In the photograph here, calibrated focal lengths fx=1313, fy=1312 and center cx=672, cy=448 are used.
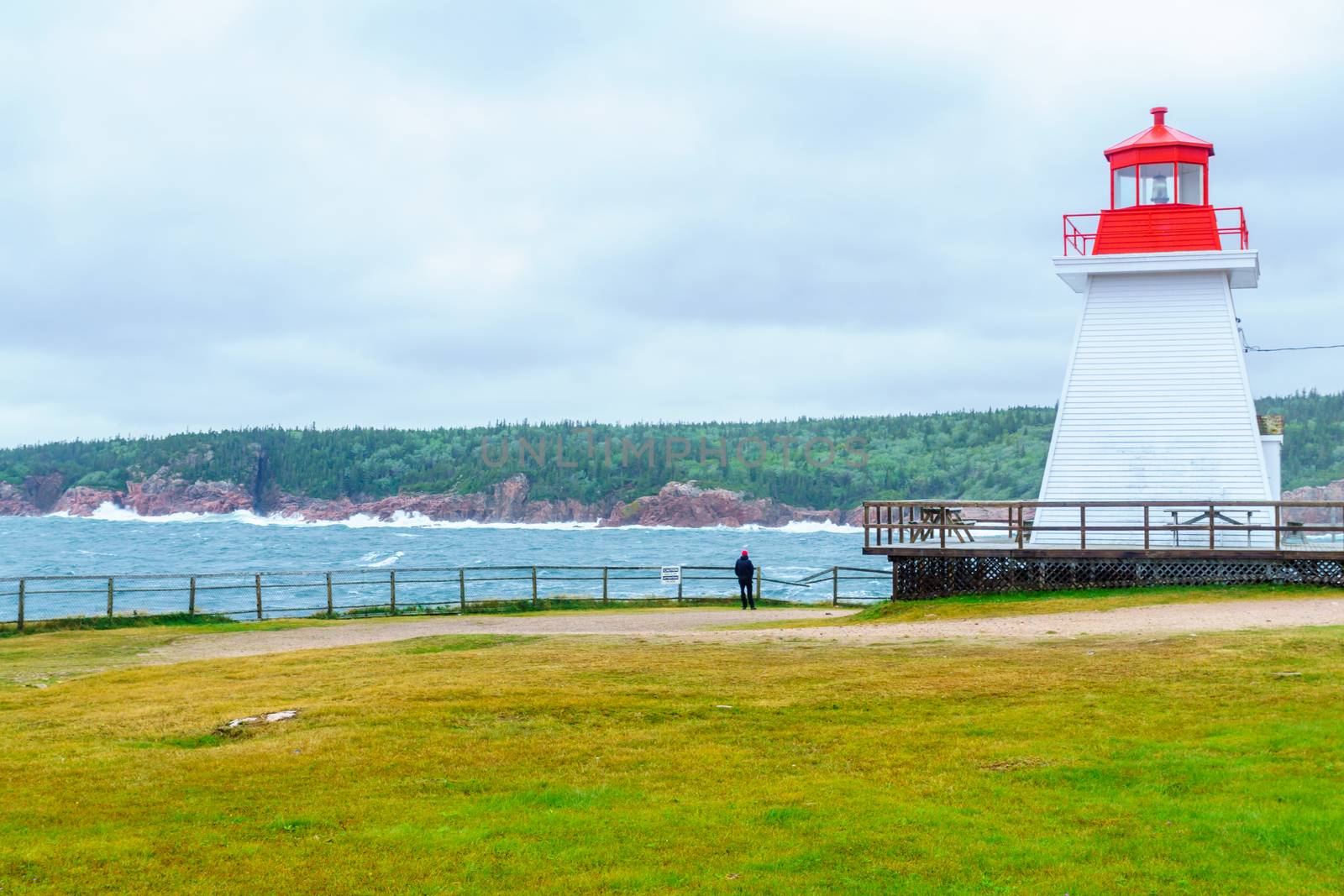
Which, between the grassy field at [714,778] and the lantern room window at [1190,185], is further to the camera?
the lantern room window at [1190,185]

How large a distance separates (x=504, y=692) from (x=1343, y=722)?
26.0 feet

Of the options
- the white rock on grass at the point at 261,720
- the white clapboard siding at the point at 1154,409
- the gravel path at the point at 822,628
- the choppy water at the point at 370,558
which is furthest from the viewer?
the choppy water at the point at 370,558

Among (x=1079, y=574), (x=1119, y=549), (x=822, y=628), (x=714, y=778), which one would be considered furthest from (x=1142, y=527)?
(x=714, y=778)

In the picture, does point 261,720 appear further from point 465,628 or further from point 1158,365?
point 1158,365

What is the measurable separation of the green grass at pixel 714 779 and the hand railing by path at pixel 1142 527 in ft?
28.7

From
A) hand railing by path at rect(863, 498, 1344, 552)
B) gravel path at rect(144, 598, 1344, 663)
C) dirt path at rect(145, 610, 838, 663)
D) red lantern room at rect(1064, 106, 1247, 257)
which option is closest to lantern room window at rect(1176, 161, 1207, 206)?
red lantern room at rect(1064, 106, 1247, 257)

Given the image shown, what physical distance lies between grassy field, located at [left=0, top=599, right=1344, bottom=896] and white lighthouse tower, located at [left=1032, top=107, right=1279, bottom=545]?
11.2 m

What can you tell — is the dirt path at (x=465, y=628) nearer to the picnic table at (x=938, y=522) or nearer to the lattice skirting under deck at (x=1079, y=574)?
the lattice skirting under deck at (x=1079, y=574)

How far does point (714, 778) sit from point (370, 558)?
97.6 m

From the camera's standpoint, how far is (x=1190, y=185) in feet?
92.2

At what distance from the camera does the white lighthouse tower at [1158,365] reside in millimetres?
26375

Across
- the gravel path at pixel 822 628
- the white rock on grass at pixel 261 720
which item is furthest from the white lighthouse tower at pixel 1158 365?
the white rock on grass at pixel 261 720

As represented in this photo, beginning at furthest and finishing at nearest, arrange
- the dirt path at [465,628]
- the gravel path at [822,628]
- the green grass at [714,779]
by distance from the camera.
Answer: the dirt path at [465,628] < the gravel path at [822,628] < the green grass at [714,779]

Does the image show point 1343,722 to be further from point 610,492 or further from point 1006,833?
point 610,492
